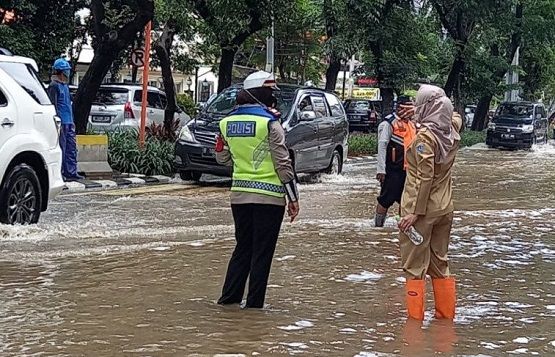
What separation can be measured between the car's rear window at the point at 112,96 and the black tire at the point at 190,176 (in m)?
5.71

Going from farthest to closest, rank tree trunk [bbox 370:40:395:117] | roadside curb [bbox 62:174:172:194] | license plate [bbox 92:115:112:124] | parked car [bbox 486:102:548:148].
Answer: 1. parked car [bbox 486:102:548:148]
2. tree trunk [bbox 370:40:395:117]
3. license plate [bbox 92:115:112:124]
4. roadside curb [bbox 62:174:172:194]

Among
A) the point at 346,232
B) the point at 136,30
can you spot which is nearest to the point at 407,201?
the point at 346,232

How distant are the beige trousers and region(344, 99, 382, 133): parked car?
30.3 meters

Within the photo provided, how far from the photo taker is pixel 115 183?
15.1 metres

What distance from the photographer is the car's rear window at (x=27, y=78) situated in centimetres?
970

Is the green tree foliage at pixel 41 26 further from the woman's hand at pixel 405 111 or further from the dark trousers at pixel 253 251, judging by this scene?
the dark trousers at pixel 253 251

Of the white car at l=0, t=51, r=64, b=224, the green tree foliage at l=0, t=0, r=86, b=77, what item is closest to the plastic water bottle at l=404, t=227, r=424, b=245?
the white car at l=0, t=51, r=64, b=224

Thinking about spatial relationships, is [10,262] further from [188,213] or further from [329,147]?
[329,147]

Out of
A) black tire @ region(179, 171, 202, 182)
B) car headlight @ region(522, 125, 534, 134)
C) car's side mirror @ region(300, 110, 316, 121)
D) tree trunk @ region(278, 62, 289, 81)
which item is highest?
tree trunk @ region(278, 62, 289, 81)

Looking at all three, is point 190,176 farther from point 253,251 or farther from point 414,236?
point 414,236

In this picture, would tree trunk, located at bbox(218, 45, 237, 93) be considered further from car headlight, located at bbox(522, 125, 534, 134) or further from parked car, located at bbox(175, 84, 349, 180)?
car headlight, located at bbox(522, 125, 534, 134)

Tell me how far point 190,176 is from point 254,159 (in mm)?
9829

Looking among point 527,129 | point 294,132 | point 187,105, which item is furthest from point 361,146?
point 294,132

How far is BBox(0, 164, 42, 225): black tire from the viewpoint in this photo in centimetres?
930
